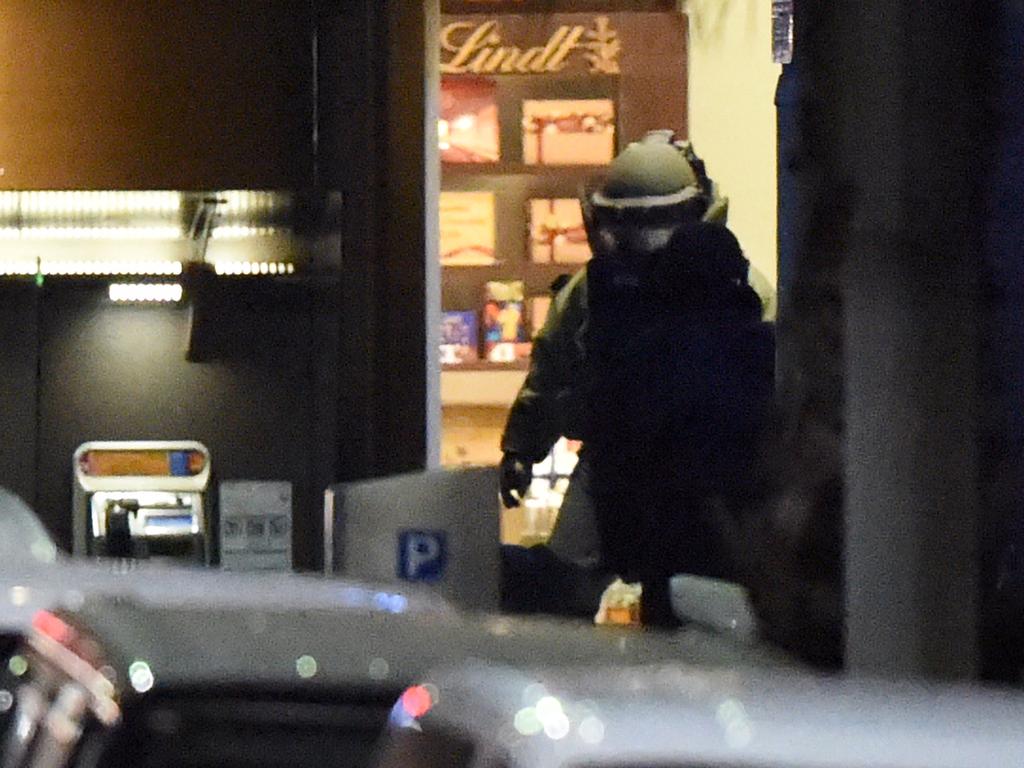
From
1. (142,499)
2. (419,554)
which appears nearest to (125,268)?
(142,499)

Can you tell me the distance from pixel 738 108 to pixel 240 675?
6619mm

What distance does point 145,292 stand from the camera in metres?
9.62

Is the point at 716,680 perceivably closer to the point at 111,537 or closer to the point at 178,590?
the point at 178,590

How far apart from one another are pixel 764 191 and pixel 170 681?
6169 millimetres

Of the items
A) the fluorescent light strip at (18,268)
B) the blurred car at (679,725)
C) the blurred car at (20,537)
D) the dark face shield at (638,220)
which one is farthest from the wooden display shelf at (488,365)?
the blurred car at (679,725)

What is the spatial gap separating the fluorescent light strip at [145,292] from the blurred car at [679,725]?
23.1 ft

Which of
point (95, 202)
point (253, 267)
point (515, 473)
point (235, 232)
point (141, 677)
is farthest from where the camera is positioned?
point (235, 232)

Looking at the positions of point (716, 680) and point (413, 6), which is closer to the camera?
point (716, 680)

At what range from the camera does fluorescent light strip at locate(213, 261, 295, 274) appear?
9.60m

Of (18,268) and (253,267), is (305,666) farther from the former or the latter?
(18,268)

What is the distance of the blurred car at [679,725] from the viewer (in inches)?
91.0

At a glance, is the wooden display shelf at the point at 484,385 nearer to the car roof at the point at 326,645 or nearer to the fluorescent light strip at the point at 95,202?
the fluorescent light strip at the point at 95,202

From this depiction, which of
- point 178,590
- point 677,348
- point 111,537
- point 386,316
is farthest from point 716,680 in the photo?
point 111,537

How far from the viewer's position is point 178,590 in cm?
428
